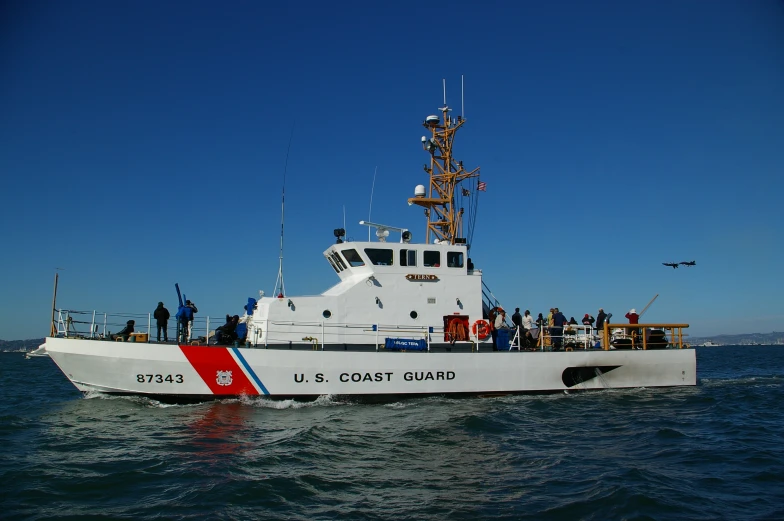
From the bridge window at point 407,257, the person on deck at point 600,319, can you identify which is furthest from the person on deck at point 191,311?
the person on deck at point 600,319

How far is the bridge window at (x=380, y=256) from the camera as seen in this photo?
1288 centimetres

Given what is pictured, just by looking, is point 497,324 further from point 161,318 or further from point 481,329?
point 161,318

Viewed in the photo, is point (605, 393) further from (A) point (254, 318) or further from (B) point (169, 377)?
(B) point (169, 377)

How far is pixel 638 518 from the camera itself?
5.20 metres

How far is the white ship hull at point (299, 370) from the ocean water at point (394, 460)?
0.40m

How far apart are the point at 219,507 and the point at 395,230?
8.95m

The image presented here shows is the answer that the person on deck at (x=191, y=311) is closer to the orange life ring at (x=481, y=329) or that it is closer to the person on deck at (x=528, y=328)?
the orange life ring at (x=481, y=329)

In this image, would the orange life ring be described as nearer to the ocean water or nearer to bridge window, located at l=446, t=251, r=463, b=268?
bridge window, located at l=446, t=251, r=463, b=268

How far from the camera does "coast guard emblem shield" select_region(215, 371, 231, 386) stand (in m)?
11.0

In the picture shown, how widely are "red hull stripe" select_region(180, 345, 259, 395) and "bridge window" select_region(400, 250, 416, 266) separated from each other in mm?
4768

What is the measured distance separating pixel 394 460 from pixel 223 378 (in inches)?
212

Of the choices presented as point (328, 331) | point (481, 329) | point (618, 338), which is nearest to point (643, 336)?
point (618, 338)

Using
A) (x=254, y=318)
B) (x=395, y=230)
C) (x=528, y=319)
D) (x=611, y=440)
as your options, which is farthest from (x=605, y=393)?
(x=254, y=318)

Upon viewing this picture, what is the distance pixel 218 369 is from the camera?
11.0 meters
